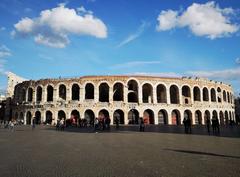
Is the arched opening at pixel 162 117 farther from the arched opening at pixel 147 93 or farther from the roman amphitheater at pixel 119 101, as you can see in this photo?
the arched opening at pixel 147 93

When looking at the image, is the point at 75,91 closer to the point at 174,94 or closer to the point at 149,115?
the point at 149,115

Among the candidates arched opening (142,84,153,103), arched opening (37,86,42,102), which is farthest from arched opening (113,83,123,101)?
arched opening (37,86,42,102)

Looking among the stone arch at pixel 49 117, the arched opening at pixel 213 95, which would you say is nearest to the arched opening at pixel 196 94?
the arched opening at pixel 213 95

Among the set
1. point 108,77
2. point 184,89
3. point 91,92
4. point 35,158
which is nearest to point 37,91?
point 91,92

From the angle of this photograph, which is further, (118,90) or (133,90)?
(118,90)

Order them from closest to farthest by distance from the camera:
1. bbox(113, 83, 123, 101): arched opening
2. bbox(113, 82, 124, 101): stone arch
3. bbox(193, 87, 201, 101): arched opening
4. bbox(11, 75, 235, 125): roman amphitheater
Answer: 1. bbox(11, 75, 235, 125): roman amphitheater
2. bbox(113, 82, 124, 101): stone arch
3. bbox(113, 83, 123, 101): arched opening
4. bbox(193, 87, 201, 101): arched opening

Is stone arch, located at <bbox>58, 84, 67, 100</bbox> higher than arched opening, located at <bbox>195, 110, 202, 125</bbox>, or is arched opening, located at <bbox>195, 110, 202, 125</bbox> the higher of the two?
stone arch, located at <bbox>58, 84, 67, 100</bbox>

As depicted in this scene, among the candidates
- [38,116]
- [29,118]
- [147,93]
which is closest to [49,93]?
[38,116]

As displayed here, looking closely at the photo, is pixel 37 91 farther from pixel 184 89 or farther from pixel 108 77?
pixel 184 89

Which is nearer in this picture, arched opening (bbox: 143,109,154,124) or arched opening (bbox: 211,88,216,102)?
arched opening (bbox: 143,109,154,124)

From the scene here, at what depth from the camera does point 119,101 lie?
109 feet

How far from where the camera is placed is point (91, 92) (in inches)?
1513

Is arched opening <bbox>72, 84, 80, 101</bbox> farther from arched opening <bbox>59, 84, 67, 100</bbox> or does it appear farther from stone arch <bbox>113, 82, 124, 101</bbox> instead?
stone arch <bbox>113, 82, 124, 101</bbox>

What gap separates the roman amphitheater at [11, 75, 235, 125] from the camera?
110 ft
